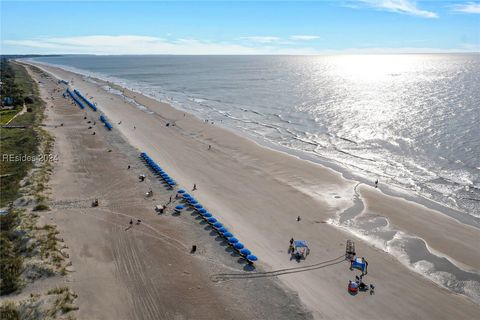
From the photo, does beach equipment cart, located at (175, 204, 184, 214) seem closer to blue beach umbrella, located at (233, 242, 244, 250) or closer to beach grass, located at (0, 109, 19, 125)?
blue beach umbrella, located at (233, 242, 244, 250)

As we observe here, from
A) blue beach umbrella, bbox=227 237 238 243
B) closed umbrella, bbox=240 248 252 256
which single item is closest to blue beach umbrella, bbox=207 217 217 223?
blue beach umbrella, bbox=227 237 238 243

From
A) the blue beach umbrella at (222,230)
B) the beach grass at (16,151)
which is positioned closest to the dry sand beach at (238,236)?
the blue beach umbrella at (222,230)

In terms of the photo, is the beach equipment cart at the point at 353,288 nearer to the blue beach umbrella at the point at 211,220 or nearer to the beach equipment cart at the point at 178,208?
the blue beach umbrella at the point at 211,220

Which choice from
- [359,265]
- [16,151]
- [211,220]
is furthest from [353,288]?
[16,151]

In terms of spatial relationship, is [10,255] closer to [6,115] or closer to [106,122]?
[106,122]

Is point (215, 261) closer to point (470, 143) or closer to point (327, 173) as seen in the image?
point (327, 173)

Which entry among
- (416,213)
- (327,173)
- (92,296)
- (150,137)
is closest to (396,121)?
(327,173)
